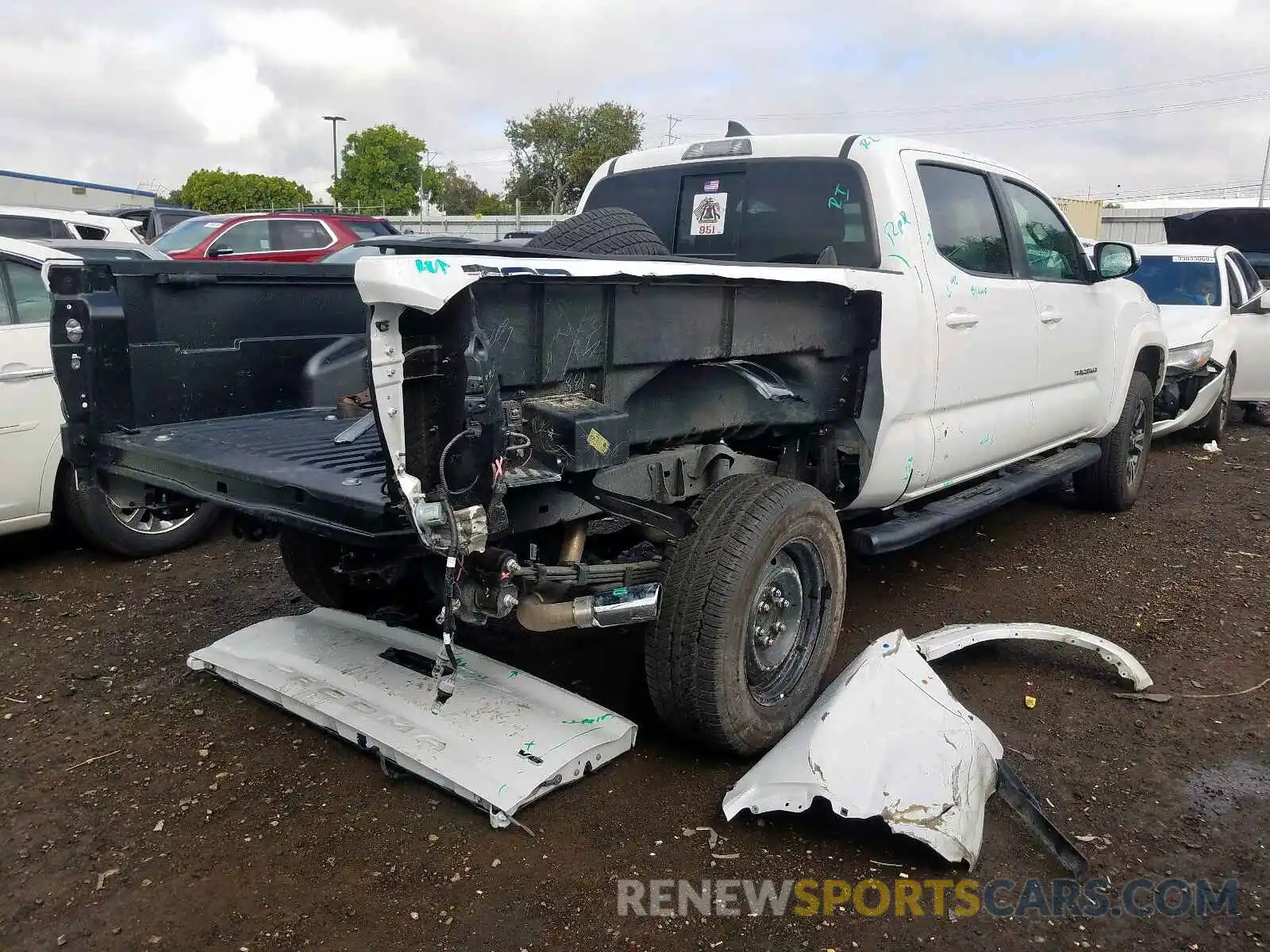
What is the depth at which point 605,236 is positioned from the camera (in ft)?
11.8

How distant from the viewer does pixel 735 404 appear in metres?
3.55

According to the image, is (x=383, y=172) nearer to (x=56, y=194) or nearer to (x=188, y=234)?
(x=56, y=194)

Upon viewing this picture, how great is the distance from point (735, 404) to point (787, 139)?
154 centimetres

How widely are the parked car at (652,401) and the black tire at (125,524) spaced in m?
1.52

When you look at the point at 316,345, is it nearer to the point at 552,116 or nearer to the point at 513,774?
the point at 513,774

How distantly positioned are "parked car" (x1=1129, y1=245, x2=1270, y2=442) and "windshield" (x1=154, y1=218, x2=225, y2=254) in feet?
37.5

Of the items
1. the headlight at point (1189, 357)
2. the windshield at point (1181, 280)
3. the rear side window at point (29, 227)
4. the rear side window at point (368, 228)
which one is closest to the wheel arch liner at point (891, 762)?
the headlight at point (1189, 357)

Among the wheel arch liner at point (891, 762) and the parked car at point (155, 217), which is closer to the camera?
the wheel arch liner at point (891, 762)

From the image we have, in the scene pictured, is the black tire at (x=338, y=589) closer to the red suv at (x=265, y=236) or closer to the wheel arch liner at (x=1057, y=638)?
the wheel arch liner at (x=1057, y=638)

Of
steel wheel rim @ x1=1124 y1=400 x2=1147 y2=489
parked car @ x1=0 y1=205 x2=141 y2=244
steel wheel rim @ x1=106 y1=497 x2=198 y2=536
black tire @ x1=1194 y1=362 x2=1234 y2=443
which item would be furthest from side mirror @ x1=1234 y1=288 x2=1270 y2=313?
parked car @ x1=0 y1=205 x2=141 y2=244

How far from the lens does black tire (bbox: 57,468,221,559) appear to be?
5234mm

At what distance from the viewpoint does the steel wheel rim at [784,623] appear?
3414 mm

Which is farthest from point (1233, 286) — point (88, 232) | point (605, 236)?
point (88, 232)

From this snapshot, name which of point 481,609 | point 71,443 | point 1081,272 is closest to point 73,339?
point 71,443
